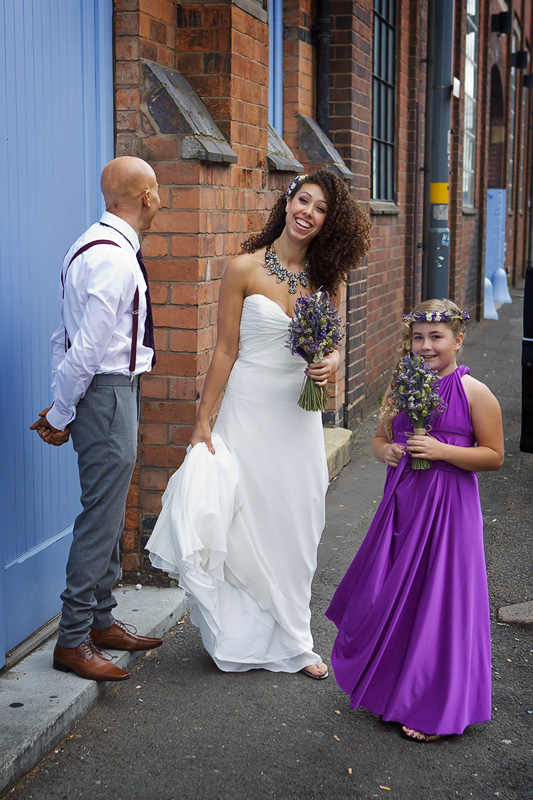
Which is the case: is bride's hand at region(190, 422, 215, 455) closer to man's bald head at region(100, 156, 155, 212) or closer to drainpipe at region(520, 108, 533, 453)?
man's bald head at region(100, 156, 155, 212)

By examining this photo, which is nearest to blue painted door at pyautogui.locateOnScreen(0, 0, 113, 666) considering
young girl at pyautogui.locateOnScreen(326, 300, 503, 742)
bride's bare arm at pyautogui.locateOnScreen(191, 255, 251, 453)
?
bride's bare arm at pyautogui.locateOnScreen(191, 255, 251, 453)

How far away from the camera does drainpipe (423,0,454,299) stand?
715 centimetres

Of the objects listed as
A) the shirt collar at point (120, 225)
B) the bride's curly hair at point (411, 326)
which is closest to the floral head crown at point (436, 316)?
the bride's curly hair at point (411, 326)

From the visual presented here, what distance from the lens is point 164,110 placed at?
4.41m

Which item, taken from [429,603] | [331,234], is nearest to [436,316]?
[331,234]

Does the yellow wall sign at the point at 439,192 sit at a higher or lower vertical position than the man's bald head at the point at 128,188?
higher

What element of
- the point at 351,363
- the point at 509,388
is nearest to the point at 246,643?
the point at 351,363

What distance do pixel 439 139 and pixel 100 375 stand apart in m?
4.52

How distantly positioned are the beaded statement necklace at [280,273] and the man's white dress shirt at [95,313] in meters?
0.61

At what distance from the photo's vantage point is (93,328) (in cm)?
334

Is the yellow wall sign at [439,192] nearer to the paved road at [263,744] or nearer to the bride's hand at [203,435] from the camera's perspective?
the paved road at [263,744]

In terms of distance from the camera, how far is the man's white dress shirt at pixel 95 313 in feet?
11.0

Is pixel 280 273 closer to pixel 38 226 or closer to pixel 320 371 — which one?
Result: pixel 320 371

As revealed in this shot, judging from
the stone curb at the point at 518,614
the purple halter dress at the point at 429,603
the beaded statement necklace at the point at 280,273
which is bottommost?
the stone curb at the point at 518,614
